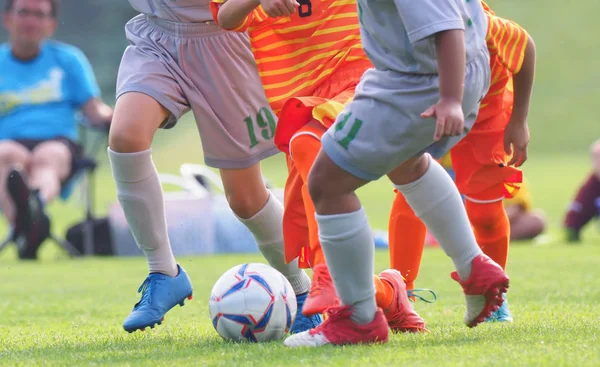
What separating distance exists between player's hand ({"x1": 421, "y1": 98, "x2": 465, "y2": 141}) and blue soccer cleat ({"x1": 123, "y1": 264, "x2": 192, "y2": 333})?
139 centimetres

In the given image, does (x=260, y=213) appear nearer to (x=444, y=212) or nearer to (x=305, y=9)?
(x=305, y=9)

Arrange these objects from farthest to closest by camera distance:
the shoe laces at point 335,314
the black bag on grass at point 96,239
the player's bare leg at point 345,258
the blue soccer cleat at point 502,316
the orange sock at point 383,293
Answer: the black bag on grass at point 96,239 < the blue soccer cleat at point 502,316 < the orange sock at point 383,293 < the shoe laces at point 335,314 < the player's bare leg at point 345,258

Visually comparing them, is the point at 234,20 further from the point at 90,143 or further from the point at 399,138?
the point at 90,143

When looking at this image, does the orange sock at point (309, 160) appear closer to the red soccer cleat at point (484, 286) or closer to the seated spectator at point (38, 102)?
the red soccer cleat at point (484, 286)

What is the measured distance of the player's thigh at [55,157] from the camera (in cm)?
849

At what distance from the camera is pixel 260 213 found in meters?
4.10

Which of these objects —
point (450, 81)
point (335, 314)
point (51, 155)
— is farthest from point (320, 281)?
point (51, 155)

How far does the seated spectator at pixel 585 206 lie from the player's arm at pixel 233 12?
6014mm

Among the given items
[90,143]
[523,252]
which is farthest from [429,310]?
[90,143]

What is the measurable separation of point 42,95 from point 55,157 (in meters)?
0.69

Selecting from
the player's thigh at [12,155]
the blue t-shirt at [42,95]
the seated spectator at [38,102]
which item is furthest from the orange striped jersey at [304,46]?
the blue t-shirt at [42,95]

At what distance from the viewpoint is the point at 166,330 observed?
3912 mm

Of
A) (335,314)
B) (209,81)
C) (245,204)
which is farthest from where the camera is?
(245,204)

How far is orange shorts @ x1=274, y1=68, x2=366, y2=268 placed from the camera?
11.0 ft
